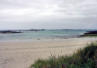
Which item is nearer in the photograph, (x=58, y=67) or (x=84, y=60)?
(x=58, y=67)

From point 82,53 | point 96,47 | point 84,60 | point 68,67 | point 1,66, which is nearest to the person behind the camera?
point 68,67

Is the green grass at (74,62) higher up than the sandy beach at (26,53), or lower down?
higher up

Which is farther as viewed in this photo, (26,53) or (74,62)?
(26,53)

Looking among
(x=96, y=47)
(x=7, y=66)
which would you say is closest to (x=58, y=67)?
(x=96, y=47)

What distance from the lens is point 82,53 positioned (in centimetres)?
681

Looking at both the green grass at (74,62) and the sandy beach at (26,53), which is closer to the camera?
the green grass at (74,62)

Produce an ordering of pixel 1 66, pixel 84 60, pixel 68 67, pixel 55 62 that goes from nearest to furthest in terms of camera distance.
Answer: pixel 68 67 → pixel 55 62 → pixel 84 60 → pixel 1 66

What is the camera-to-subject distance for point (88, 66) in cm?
486

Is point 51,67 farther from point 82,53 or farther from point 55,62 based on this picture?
point 82,53

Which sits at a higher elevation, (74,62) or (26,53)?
(74,62)

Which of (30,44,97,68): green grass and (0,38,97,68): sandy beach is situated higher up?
(30,44,97,68): green grass

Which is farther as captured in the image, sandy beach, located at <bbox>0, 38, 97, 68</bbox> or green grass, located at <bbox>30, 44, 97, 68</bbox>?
sandy beach, located at <bbox>0, 38, 97, 68</bbox>

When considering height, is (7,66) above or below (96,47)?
below

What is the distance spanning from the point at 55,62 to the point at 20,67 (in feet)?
8.87
